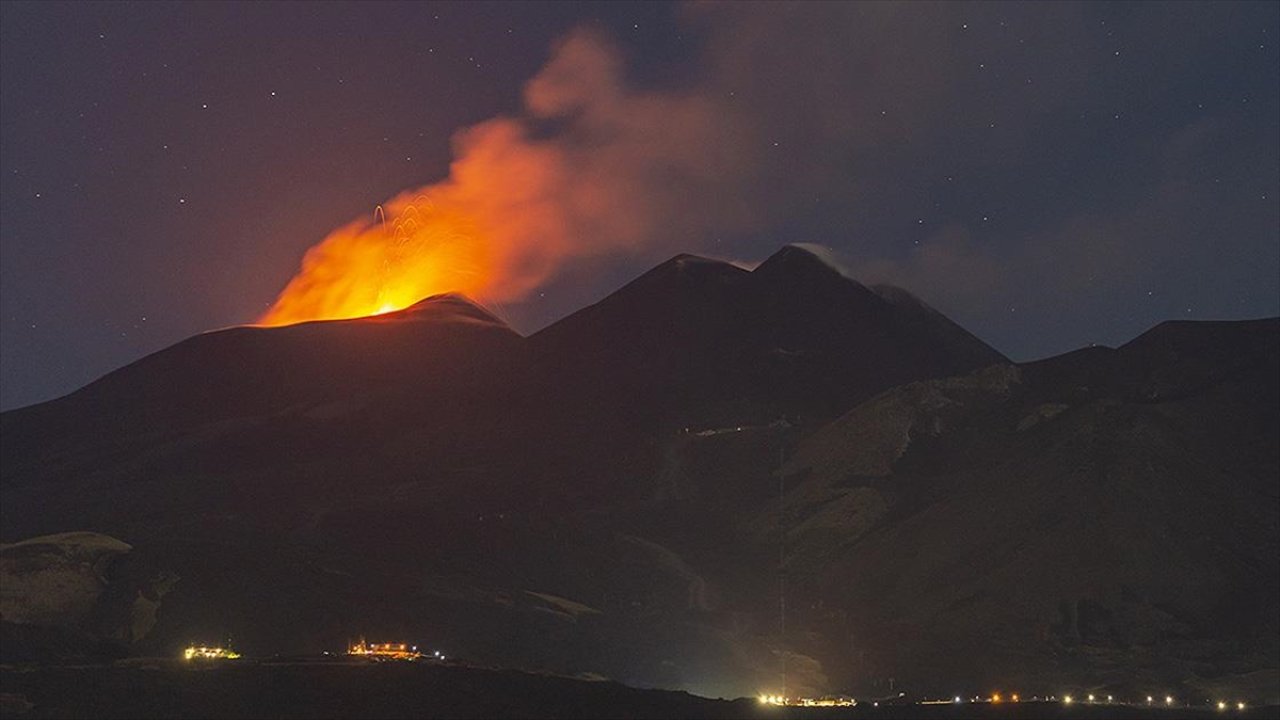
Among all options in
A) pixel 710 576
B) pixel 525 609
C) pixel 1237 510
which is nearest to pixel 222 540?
pixel 525 609

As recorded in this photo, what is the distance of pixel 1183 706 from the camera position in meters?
123

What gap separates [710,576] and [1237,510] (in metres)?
59.1

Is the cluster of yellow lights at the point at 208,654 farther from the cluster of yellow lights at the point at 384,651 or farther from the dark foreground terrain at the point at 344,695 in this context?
the dark foreground terrain at the point at 344,695

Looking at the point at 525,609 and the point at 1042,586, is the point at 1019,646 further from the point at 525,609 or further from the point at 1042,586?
the point at 525,609

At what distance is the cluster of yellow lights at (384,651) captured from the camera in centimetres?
11156

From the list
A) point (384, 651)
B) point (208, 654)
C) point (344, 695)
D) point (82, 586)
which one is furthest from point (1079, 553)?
point (82, 586)

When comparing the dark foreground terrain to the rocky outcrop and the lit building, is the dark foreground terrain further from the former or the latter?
the rocky outcrop

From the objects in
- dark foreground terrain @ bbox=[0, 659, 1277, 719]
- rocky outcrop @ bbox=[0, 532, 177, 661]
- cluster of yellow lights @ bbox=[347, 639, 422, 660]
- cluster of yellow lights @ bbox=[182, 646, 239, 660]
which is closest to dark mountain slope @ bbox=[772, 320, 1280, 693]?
dark foreground terrain @ bbox=[0, 659, 1277, 719]

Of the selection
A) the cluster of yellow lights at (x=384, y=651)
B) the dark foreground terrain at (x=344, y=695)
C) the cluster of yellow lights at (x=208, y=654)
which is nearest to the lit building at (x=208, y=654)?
the cluster of yellow lights at (x=208, y=654)

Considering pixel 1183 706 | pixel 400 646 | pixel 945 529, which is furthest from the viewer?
pixel 945 529

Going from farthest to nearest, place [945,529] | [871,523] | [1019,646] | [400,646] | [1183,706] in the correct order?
[871,523] → [945,529] → [1019,646] → [400,646] → [1183,706]

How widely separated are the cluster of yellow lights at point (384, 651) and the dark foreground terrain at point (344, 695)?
11322 millimetres

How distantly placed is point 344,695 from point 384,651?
1163 inches

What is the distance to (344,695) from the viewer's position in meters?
91.9
